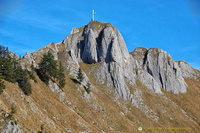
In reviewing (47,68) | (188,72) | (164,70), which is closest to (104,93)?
(47,68)

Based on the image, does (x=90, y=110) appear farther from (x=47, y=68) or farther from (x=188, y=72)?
(x=188, y=72)

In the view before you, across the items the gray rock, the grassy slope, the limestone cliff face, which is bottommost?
the grassy slope

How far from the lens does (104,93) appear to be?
3002 inches

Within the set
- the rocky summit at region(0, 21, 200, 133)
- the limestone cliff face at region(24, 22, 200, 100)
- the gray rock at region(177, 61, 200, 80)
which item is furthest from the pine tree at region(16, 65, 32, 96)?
the gray rock at region(177, 61, 200, 80)

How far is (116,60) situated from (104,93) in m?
23.4

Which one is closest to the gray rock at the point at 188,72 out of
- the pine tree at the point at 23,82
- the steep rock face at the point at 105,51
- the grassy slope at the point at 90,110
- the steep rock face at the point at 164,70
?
the steep rock face at the point at 164,70

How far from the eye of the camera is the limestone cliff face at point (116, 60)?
283 feet

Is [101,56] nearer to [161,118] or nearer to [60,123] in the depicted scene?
[161,118]

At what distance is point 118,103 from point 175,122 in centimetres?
2696

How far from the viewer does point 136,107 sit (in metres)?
74.0

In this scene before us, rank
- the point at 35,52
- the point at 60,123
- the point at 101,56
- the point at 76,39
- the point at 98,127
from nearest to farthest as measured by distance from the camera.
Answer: the point at 60,123 → the point at 98,127 → the point at 35,52 → the point at 101,56 → the point at 76,39

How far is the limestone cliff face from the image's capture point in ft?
283

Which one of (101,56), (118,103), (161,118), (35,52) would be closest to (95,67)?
(101,56)

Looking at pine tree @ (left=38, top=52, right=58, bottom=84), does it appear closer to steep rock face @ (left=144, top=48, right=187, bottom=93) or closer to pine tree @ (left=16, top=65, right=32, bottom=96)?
pine tree @ (left=16, top=65, right=32, bottom=96)
